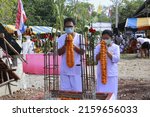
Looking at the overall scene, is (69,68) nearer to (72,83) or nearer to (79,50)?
(72,83)

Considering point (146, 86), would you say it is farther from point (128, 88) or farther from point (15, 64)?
point (15, 64)

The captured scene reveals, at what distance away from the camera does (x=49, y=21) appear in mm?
58656

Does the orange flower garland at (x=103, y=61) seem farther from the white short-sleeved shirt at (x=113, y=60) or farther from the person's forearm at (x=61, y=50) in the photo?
the person's forearm at (x=61, y=50)

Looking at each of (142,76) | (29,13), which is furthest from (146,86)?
(29,13)

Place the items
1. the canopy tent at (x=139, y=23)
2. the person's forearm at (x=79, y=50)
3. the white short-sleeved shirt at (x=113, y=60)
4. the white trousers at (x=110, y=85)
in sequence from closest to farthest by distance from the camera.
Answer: the person's forearm at (x=79, y=50) → the white short-sleeved shirt at (x=113, y=60) → the white trousers at (x=110, y=85) → the canopy tent at (x=139, y=23)

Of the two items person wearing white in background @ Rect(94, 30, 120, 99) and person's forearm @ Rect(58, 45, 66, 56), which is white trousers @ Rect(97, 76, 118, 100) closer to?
person wearing white in background @ Rect(94, 30, 120, 99)

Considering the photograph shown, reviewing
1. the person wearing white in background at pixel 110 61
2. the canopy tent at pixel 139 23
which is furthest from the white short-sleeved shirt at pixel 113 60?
the canopy tent at pixel 139 23

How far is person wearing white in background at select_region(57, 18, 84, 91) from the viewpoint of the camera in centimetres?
681

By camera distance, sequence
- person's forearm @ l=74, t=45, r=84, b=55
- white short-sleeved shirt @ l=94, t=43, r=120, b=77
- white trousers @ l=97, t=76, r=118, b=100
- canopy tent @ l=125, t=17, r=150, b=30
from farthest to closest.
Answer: canopy tent @ l=125, t=17, r=150, b=30
white trousers @ l=97, t=76, r=118, b=100
white short-sleeved shirt @ l=94, t=43, r=120, b=77
person's forearm @ l=74, t=45, r=84, b=55

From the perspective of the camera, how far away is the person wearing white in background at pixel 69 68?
22.4 feet

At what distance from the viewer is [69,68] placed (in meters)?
6.90

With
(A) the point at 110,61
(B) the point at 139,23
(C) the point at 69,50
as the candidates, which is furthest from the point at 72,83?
(B) the point at 139,23

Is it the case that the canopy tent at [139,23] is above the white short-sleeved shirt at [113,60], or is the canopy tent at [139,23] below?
above

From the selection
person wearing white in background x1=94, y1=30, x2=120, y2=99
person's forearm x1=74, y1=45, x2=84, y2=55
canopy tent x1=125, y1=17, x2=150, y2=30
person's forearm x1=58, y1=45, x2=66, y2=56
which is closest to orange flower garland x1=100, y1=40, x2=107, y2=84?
person wearing white in background x1=94, y1=30, x2=120, y2=99
